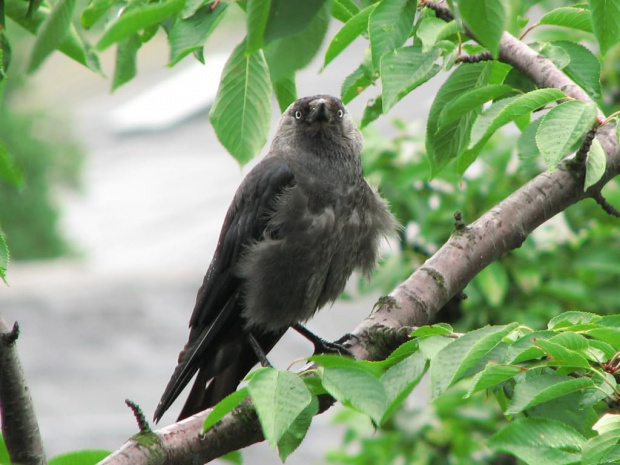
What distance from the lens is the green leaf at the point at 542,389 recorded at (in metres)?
1.38

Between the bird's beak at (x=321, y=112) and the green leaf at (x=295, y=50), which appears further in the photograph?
the bird's beak at (x=321, y=112)

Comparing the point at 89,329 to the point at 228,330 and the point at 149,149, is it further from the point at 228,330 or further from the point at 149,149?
the point at 149,149

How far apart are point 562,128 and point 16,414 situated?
1134 mm

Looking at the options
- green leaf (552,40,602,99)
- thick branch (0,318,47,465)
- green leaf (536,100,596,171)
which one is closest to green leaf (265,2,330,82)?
green leaf (536,100,596,171)

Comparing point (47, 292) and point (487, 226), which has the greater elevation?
point (47, 292)

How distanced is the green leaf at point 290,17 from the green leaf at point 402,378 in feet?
2.04

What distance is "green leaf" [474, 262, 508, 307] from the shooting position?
137 inches

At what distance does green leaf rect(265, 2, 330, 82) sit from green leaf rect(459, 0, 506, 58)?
19 centimetres

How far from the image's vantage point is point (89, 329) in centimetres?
870

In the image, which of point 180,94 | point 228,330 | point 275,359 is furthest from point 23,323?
point 180,94

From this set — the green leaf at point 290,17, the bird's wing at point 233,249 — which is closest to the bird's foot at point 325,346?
the bird's wing at point 233,249

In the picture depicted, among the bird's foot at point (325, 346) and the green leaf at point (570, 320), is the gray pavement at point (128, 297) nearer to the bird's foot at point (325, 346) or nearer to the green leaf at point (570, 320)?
the bird's foot at point (325, 346)

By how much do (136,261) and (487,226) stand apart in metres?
10.9

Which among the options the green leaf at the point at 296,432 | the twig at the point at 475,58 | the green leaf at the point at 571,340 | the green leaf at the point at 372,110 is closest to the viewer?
the green leaf at the point at 571,340
